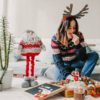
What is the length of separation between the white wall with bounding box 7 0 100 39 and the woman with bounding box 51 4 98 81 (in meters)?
1.10

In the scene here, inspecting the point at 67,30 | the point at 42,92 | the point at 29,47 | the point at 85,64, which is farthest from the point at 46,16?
the point at 42,92

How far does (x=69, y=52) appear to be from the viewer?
1222 mm

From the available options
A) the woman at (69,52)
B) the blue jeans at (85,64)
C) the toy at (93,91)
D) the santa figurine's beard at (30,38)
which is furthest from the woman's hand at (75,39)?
the toy at (93,91)

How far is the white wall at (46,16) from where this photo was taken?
85.6 inches

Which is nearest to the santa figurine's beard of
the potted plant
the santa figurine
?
the santa figurine

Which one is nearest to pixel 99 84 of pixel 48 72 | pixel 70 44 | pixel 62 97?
pixel 62 97

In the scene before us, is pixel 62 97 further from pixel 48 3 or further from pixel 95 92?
pixel 48 3

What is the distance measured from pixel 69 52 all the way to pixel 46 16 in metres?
1.30

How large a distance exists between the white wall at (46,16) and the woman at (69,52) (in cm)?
110

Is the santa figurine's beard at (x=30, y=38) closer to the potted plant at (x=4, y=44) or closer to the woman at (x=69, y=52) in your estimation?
the potted plant at (x=4, y=44)

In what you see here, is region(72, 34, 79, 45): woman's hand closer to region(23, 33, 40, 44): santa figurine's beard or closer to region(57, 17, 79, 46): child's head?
region(57, 17, 79, 46): child's head

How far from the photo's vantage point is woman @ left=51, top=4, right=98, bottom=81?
1085 mm

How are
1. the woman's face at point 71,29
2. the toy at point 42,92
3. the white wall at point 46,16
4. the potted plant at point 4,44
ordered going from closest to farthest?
the toy at point 42,92
the potted plant at point 4,44
the woman's face at point 71,29
the white wall at point 46,16

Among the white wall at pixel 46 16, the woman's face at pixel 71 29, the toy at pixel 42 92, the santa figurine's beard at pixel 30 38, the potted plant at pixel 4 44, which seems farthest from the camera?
the white wall at pixel 46 16
